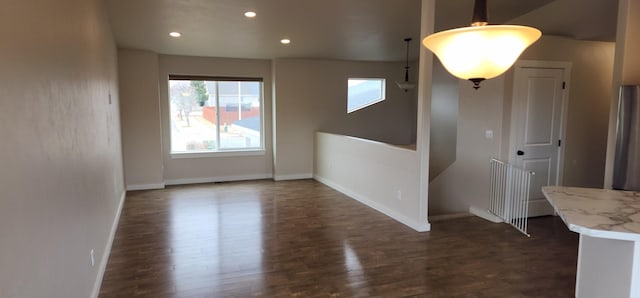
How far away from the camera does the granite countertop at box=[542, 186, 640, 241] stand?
1829mm

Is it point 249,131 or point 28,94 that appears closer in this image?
point 28,94

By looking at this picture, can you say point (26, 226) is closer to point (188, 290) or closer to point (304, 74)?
point (188, 290)

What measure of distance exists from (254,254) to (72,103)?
2025 mm

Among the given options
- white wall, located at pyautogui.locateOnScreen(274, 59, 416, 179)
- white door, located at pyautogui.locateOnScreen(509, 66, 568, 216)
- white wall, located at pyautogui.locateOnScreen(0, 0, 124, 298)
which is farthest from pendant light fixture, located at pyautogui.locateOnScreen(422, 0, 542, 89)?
white wall, located at pyautogui.locateOnScreen(274, 59, 416, 179)

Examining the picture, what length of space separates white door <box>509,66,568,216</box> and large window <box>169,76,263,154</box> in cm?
454

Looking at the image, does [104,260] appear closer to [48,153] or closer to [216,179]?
[48,153]

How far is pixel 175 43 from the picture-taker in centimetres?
593

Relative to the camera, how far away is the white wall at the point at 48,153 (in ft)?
4.57

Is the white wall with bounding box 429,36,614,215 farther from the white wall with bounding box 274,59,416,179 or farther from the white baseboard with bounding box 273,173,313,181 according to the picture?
the white baseboard with bounding box 273,173,313,181

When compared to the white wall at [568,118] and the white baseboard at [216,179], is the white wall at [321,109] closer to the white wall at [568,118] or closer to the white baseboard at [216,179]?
the white baseboard at [216,179]

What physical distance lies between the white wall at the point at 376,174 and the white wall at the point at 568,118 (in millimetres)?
1128

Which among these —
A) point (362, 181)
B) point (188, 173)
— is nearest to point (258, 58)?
point (188, 173)

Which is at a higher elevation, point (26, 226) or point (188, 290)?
point (26, 226)

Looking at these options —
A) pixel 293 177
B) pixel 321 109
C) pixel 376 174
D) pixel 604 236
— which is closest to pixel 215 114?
pixel 293 177
